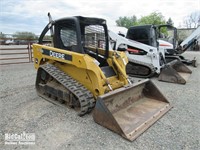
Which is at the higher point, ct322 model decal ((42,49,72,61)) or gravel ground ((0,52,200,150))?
ct322 model decal ((42,49,72,61))

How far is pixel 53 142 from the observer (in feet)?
8.32

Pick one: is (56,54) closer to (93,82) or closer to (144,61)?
(93,82)

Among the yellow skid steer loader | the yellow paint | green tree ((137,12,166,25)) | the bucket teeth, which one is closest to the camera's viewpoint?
the bucket teeth

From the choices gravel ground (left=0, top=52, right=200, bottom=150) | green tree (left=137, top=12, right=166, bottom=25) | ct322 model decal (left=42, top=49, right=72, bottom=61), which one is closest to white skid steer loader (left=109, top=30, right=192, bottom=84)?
gravel ground (left=0, top=52, right=200, bottom=150)

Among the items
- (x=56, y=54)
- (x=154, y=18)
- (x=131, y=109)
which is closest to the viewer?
(x=131, y=109)

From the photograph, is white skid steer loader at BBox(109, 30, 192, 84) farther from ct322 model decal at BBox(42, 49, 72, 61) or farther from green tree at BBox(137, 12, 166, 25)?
green tree at BBox(137, 12, 166, 25)

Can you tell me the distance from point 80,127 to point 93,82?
889 mm

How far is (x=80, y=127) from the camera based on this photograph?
117 inches

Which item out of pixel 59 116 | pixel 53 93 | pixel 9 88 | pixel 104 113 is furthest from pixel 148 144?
pixel 9 88

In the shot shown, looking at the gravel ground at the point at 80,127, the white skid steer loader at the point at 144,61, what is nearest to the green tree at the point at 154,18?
the white skid steer loader at the point at 144,61

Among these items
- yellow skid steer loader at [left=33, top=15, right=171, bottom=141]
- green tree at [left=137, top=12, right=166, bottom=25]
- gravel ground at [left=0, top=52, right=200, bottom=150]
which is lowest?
gravel ground at [left=0, top=52, right=200, bottom=150]

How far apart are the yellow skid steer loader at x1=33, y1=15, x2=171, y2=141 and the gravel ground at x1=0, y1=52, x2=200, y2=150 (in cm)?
15

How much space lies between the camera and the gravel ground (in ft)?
8.20

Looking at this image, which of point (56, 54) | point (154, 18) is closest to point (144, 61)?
point (56, 54)
